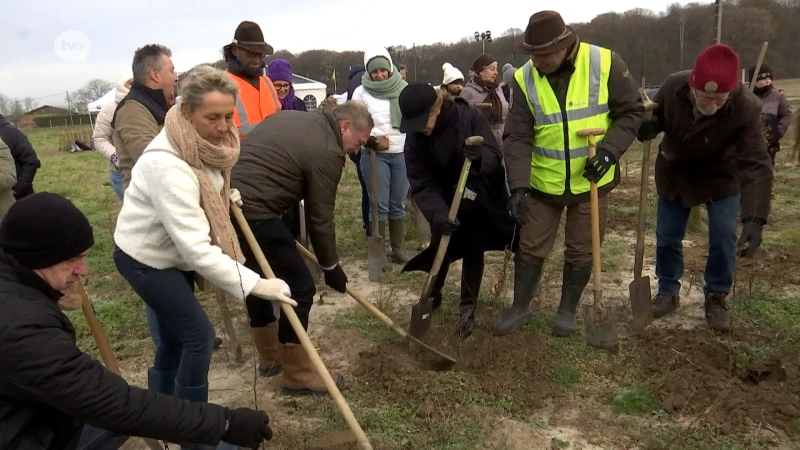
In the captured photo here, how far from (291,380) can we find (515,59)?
1762 inches

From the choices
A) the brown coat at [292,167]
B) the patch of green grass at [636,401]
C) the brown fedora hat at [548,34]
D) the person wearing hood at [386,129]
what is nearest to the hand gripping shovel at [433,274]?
the brown fedora hat at [548,34]

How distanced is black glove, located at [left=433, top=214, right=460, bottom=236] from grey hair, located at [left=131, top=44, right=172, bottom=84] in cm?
194

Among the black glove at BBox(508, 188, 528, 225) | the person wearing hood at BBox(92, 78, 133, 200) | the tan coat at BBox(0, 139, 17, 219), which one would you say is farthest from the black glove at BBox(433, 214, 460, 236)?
the tan coat at BBox(0, 139, 17, 219)

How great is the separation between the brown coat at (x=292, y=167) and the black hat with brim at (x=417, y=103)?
2.02 feet

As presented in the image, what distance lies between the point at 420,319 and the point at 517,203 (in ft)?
3.24

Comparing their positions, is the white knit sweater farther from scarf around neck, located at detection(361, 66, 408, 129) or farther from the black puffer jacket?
scarf around neck, located at detection(361, 66, 408, 129)

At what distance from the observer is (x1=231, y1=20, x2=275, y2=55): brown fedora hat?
13.3 ft

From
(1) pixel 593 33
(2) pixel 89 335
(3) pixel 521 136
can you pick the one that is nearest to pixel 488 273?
(3) pixel 521 136

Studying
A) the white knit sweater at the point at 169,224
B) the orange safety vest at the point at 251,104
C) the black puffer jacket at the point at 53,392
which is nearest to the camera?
the black puffer jacket at the point at 53,392

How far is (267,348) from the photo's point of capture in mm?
3732

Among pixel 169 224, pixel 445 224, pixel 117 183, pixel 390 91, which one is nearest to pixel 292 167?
pixel 169 224

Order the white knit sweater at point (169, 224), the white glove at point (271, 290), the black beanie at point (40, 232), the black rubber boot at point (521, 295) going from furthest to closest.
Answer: the black rubber boot at point (521, 295), the white glove at point (271, 290), the white knit sweater at point (169, 224), the black beanie at point (40, 232)

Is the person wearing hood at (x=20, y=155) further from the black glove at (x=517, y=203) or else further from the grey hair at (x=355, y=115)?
the black glove at (x=517, y=203)

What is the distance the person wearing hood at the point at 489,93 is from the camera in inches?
239
